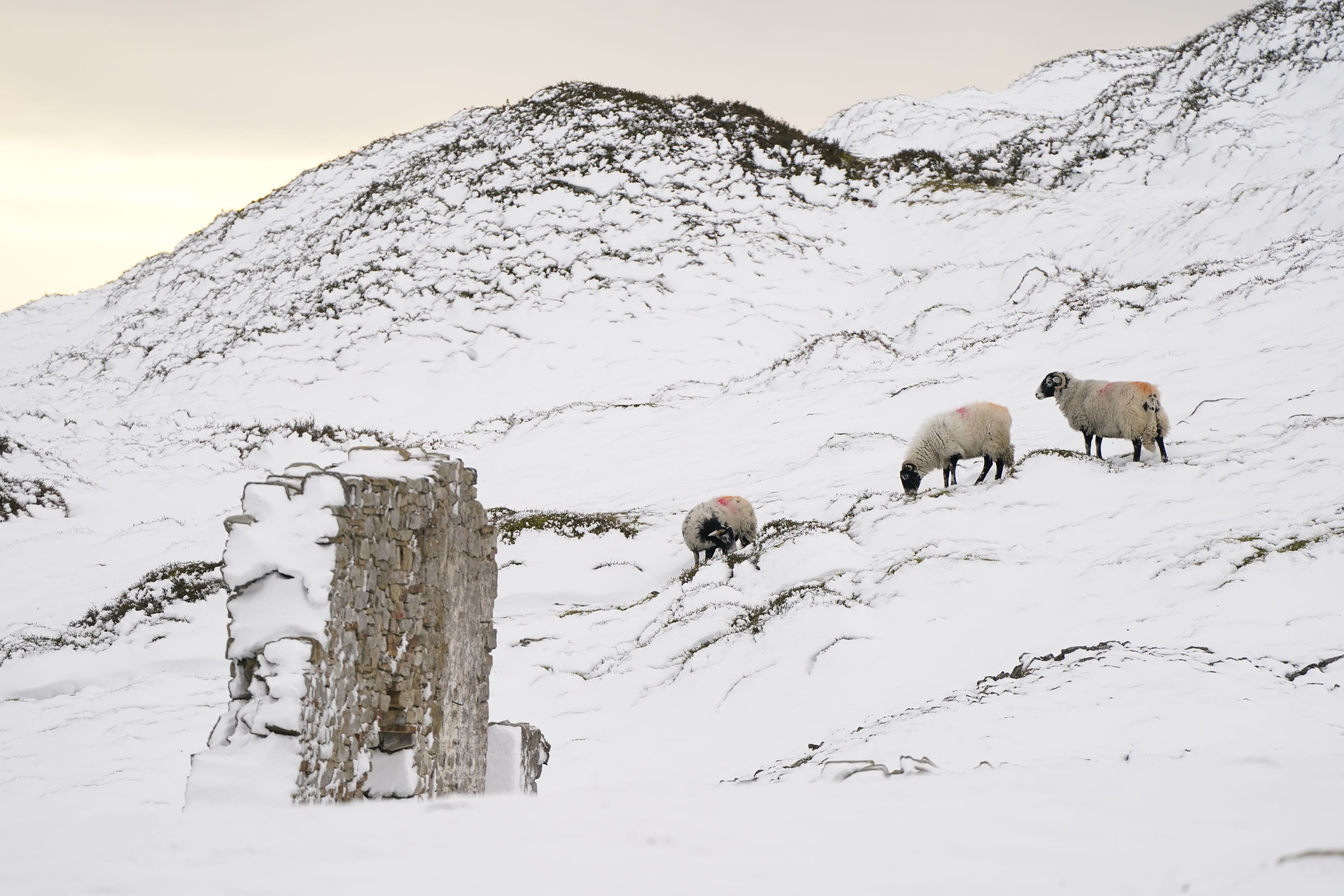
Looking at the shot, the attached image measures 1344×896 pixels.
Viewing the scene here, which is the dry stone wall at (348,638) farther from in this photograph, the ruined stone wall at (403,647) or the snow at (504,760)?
the snow at (504,760)

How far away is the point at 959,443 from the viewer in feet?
42.3

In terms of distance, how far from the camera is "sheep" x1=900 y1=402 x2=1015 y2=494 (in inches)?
501

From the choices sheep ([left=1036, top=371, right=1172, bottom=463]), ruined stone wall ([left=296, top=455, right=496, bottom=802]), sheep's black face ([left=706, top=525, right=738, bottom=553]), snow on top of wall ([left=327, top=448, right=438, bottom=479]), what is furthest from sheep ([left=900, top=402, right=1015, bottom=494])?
snow on top of wall ([left=327, top=448, right=438, bottom=479])

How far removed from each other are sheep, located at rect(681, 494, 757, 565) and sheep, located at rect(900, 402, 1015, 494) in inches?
92.0

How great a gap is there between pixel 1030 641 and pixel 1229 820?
544 cm

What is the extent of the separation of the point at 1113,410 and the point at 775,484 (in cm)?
619

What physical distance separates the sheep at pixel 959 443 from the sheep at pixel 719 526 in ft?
7.66

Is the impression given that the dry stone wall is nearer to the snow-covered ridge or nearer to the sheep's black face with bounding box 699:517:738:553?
the sheep's black face with bounding box 699:517:738:553

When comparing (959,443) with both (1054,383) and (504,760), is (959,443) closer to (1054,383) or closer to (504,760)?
(1054,383)

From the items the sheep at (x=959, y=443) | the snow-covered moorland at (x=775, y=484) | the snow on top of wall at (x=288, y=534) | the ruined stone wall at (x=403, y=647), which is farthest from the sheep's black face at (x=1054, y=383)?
the snow on top of wall at (x=288, y=534)

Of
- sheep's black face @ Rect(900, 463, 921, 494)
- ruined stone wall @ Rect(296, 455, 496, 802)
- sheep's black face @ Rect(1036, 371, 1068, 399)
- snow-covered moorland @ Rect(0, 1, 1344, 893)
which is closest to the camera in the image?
snow-covered moorland @ Rect(0, 1, 1344, 893)

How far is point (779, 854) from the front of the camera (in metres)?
3.11

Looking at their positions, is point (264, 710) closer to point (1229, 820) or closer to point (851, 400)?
point (1229, 820)

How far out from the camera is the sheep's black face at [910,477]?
13.0m
